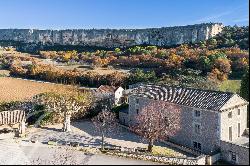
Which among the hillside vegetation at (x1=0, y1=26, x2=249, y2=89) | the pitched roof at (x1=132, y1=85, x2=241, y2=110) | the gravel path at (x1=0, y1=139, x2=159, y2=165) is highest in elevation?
the hillside vegetation at (x1=0, y1=26, x2=249, y2=89)

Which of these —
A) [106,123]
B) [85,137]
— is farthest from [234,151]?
[85,137]

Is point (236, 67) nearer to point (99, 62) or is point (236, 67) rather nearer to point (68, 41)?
point (99, 62)

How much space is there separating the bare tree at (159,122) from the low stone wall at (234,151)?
Answer: 6071mm

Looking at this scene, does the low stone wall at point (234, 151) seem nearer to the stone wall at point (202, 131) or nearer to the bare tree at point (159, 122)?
the stone wall at point (202, 131)

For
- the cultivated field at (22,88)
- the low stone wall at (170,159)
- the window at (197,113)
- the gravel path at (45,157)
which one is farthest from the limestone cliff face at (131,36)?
the gravel path at (45,157)

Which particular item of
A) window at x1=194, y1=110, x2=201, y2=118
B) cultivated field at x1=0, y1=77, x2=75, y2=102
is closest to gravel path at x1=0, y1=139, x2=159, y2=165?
window at x1=194, y1=110, x2=201, y2=118

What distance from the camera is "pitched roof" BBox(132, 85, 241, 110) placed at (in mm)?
35375

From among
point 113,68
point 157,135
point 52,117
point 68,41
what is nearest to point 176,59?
point 113,68

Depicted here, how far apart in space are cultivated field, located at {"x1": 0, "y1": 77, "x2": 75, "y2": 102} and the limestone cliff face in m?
62.0

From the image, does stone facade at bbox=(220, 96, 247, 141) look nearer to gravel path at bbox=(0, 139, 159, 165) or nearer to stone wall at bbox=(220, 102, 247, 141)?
stone wall at bbox=(220, 102, 247, 141)

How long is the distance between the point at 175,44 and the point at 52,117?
94.4 m

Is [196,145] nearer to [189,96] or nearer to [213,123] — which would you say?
[213,123]

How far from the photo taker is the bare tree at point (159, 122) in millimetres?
36259

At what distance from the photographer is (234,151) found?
32156 millimetres
